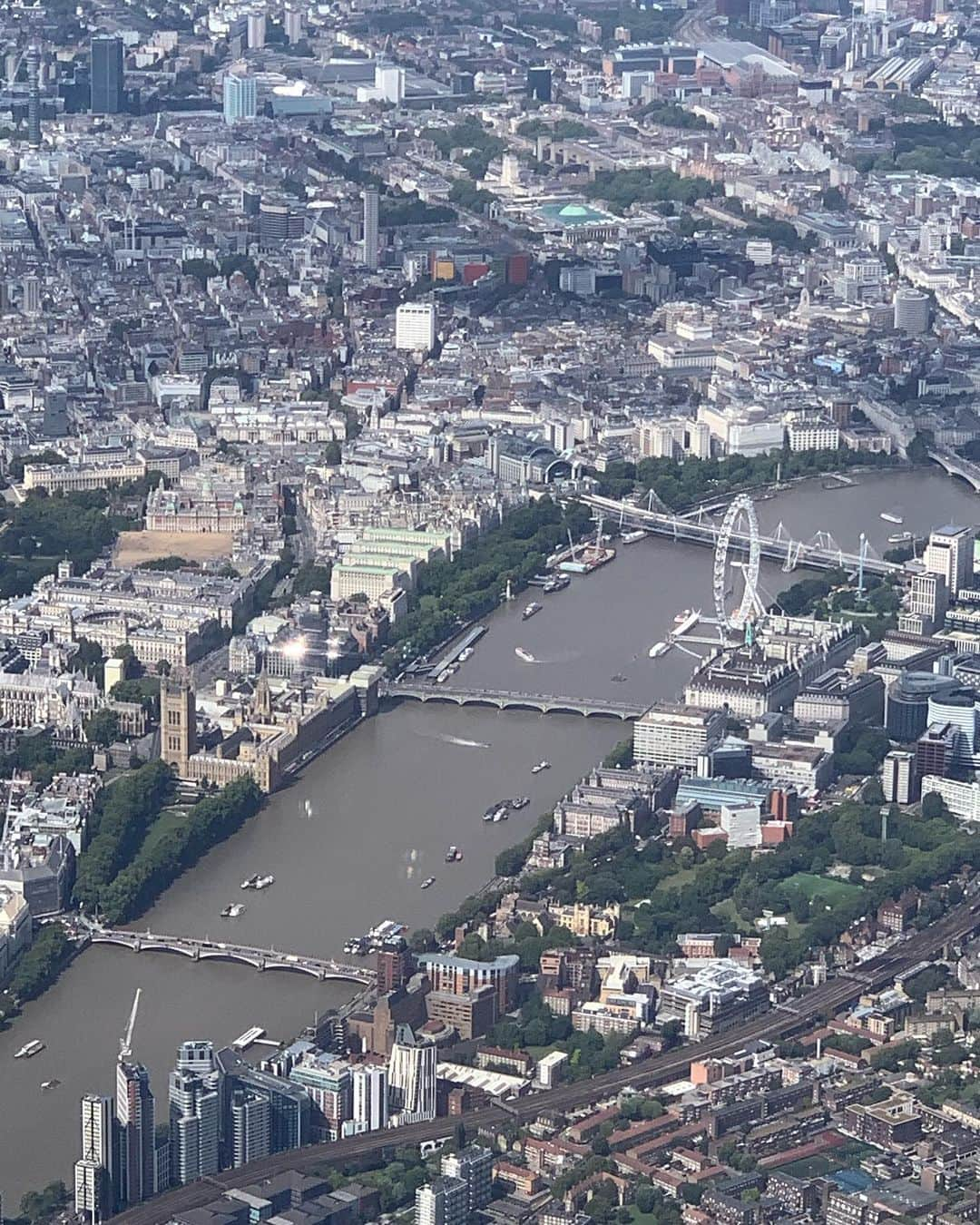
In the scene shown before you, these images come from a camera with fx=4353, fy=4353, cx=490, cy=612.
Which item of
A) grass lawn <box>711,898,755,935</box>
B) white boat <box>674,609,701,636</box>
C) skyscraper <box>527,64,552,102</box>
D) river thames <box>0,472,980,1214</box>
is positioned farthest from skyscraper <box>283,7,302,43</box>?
grass lawn <box>711,898,755,935</box>

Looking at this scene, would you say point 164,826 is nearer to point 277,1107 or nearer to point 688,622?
point 277,1107

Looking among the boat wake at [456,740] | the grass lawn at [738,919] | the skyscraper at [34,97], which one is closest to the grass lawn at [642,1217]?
the grass lawn at [738,919]

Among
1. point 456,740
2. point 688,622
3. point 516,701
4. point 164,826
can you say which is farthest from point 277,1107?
point 688,622

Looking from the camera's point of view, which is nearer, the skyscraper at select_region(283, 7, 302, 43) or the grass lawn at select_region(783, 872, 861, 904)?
the grass lawn at select_region(783, 872, 861, 904)

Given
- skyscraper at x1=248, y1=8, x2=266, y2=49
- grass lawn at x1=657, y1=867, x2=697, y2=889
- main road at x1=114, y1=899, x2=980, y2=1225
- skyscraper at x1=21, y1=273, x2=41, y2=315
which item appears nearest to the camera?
main road at x1=114, y1=899, x2=980, y2=1225

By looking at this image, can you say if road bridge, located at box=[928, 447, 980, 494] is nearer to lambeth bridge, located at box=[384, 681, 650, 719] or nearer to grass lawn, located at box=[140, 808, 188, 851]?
lambeth bridge, located at box=[384, 681, 650, 719]

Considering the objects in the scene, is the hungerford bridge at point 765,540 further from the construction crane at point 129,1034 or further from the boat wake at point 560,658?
the construction crane at point 129,1034
